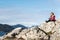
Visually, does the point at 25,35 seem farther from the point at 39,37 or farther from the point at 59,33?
the point at 59,33

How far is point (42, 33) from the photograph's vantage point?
188ft

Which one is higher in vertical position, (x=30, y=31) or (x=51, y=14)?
(x=51, y=14)

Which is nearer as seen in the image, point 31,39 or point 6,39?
point 31,39

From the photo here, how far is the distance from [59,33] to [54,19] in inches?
193

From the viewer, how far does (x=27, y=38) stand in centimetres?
5731

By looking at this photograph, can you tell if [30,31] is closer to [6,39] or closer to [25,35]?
[25,35]

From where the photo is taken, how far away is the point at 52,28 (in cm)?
5853

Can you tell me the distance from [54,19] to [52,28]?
2240mm

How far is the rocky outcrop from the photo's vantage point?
5606 cm

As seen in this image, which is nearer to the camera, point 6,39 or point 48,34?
point 48,34

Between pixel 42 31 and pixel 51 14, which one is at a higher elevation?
pixel 51 14

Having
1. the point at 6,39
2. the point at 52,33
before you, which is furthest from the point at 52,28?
the point at 6,39

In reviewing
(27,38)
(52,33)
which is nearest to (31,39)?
(27,38)

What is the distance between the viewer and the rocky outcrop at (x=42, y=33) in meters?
56.1
